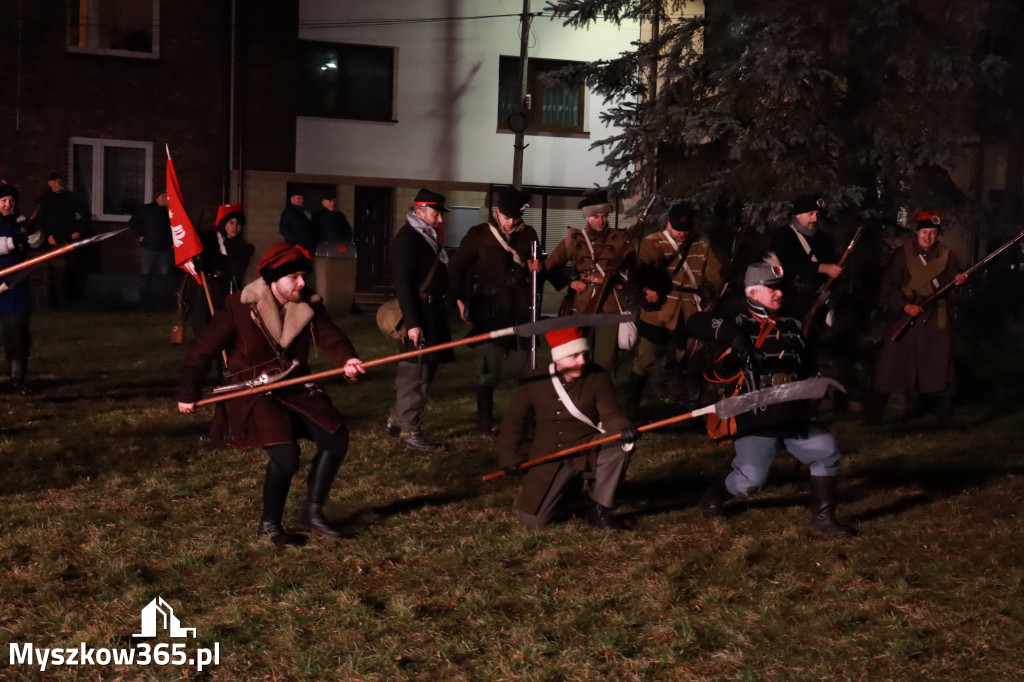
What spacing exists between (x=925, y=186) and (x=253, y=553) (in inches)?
308

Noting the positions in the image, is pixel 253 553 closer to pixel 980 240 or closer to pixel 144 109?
pixel 980 240

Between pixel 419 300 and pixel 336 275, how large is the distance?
12.5 metres

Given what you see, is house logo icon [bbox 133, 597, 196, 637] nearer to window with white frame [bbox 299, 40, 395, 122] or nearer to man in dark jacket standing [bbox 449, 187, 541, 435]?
man in dark jacket standing [bbox 449, 187, 541, 435]

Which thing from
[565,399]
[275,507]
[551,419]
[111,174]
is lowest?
[275,507]

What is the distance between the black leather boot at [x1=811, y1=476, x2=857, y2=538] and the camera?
7.68 m

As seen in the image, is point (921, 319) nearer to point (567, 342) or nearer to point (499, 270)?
point (499, 270)

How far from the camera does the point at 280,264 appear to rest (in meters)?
6.87

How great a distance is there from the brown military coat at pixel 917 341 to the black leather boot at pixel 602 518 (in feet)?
15.3

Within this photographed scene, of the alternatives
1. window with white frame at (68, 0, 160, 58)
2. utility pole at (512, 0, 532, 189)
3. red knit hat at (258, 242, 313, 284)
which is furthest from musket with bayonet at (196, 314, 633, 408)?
window with white frame at (68, 0, 160, 58)

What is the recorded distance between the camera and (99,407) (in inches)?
466

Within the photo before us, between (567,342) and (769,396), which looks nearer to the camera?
(769,396)

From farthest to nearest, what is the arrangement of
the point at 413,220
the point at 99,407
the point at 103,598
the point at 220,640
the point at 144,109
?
the point at 144,109 < the point at 99,407 < the point at 413,220 < the point at 103,598 < the point at 220,640

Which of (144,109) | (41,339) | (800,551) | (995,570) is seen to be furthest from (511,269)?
(144,109)

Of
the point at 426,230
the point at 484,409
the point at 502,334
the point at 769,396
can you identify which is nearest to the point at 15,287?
the point at 426,230
